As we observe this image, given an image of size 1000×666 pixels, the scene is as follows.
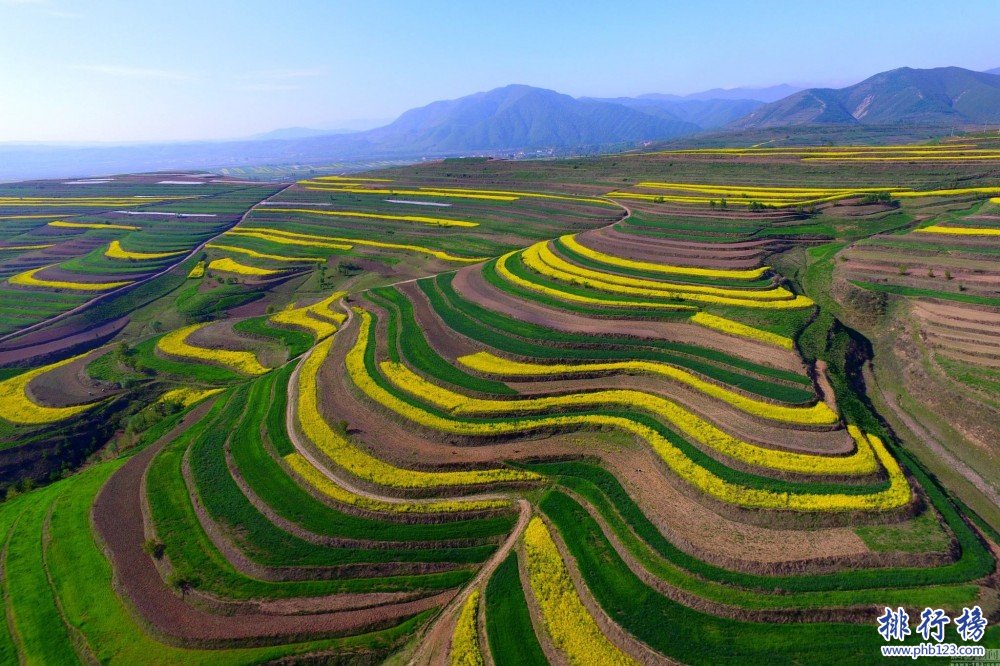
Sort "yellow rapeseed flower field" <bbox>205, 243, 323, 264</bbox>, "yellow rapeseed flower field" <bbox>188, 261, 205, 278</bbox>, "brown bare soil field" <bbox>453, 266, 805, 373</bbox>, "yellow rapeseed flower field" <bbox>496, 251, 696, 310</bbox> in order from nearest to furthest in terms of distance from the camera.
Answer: "brown bare soil field" <bbox>453, 266, 805, 373</bbox>
"yellow rapeseed flower field" <bbox>496, 251, 696, 310</bbox>
"yellow rapeseed flower field" <bbox>188, 261, 205, 278</bbox>
"yellow rapeseed flower field" <bbox>205, 243, 323, 264</bbox>

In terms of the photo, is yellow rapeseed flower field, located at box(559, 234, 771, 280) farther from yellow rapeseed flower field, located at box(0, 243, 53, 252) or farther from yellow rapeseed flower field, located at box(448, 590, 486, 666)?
yellow rapeseed flower field, located at box(0, 243, 53, 252)

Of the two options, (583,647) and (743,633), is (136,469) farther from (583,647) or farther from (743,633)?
(743,633)

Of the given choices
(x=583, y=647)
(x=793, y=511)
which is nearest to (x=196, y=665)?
(x=583, y=647)

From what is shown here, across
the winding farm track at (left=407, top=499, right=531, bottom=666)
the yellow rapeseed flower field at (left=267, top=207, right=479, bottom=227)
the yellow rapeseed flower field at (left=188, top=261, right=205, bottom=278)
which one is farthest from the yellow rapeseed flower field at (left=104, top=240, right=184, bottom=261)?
the winding farm track at (left=407, top=499, right=531, bottom=666)

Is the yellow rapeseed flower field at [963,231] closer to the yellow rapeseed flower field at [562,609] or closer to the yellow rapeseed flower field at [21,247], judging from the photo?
the yellow rapeseed flower field at [562,609]

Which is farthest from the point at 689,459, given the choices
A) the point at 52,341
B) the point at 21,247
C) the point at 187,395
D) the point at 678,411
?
the point at 21,247

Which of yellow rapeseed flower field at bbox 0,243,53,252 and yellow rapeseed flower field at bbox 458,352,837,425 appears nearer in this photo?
yellow rapeseed flower field at bbox 458,352,837,425

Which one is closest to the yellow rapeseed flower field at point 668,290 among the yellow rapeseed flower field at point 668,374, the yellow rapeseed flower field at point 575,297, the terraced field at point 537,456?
the terraced field at point 537,456

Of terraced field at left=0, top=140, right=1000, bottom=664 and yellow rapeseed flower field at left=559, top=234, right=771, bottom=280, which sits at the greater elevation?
yellow rapeseed flower field at left=559, top=234, right=771, bottom=280
